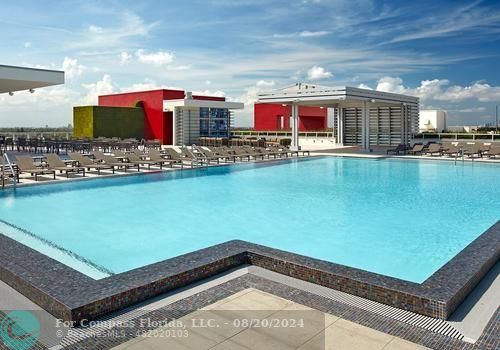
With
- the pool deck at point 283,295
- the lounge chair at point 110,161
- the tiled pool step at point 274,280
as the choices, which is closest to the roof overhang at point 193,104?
the lounge chair at point 110,161

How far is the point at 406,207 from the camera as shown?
8328mm

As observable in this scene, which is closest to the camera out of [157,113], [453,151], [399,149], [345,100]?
[453,151]

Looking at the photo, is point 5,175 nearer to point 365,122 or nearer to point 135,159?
point 135,159

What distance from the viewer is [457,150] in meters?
17.3

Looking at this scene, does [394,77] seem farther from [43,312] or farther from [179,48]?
[43,312]

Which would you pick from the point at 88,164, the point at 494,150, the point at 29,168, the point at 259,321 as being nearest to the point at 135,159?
the point at 88,164

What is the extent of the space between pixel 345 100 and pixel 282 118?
17.5 metres

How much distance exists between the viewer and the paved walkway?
2.75 meters

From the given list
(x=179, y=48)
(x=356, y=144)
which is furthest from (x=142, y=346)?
(x=356, y=144)

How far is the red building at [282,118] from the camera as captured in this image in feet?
118

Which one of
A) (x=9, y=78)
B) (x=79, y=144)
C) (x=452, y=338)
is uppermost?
(x=9, y=78)

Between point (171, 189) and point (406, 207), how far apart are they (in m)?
5.31

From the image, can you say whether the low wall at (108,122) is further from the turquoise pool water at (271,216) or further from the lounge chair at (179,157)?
the turquoise pool water at (271,216)

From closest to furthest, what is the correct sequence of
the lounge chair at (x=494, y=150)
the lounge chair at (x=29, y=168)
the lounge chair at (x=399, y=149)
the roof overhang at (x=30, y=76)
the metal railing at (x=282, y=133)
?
the lounge chair at (x=29, y=168)
the roof overhang at (x=30, y=76)
the lounge chair at (x=494, y=150)
the lounge chair at (x=399, y=149)
the metal railing at (x=282, y=133)
